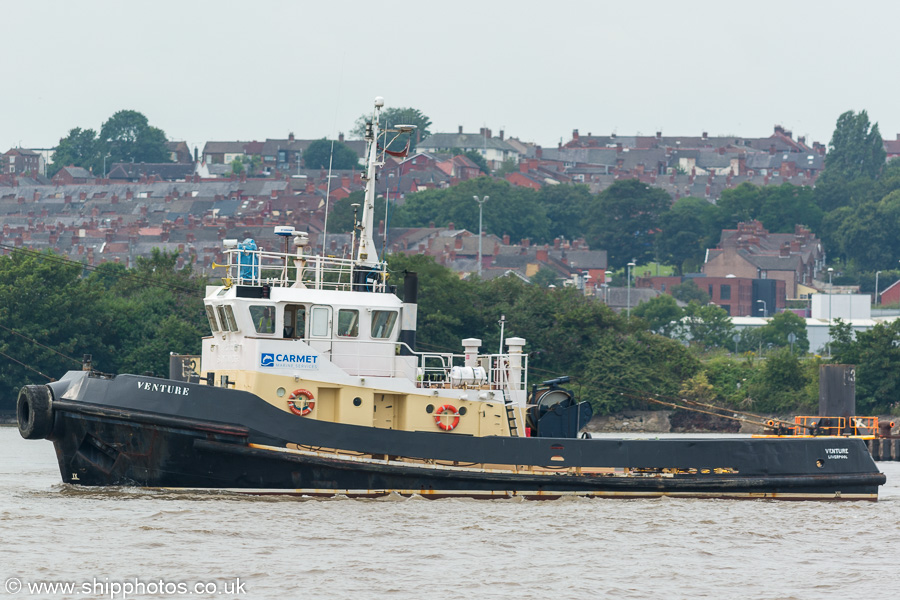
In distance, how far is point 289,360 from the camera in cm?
2261

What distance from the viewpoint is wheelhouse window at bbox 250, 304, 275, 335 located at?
74.6ft

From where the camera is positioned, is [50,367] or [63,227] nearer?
Answer: [50,367]

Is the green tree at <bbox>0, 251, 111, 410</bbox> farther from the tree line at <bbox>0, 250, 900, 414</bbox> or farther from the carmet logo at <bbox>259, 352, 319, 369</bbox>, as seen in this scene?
the carmet logo at <bbox>259, 352, 319, 369</bbox>

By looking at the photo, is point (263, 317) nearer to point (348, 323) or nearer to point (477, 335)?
point (348, 323)

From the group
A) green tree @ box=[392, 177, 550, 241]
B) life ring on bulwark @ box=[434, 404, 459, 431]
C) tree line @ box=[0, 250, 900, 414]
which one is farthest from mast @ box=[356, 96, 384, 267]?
green tree @ box=[392, 177, 550, 241]

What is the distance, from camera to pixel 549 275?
359 ft

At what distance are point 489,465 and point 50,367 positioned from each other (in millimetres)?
32349

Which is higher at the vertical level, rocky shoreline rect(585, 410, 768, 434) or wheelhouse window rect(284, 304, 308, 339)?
wheelhouse window rect(284, 304, 308, 339)

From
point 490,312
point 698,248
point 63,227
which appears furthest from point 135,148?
point 490,312

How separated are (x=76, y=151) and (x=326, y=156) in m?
31.3

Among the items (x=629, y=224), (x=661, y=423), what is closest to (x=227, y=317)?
(x=661, y=423)

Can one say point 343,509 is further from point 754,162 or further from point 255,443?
point 754,162

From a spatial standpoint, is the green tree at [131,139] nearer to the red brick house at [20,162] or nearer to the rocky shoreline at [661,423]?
the red brick house at [20,162]

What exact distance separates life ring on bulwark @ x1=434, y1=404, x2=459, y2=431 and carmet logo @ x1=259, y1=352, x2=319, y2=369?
6.76ft
